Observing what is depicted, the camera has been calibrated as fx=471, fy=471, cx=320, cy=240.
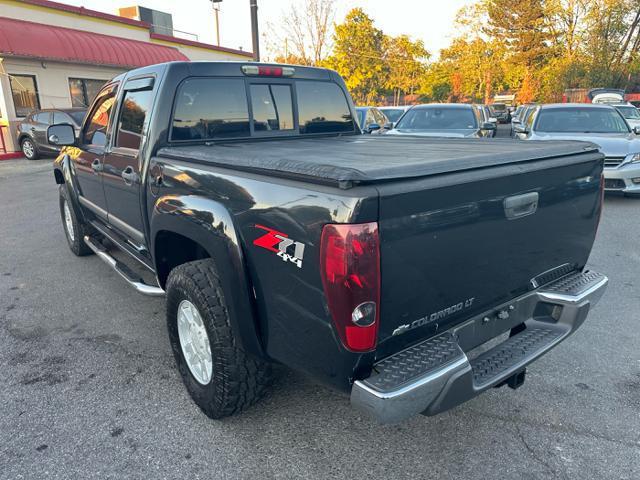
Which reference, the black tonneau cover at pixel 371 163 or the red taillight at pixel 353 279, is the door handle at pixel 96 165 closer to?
the black tonneau cover at pixel 371 163

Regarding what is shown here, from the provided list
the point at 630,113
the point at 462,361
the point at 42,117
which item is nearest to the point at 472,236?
the point at 462,361

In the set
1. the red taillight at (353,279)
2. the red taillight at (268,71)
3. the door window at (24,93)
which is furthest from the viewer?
the door window at (24,93)

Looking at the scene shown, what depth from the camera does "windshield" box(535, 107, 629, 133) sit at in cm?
884

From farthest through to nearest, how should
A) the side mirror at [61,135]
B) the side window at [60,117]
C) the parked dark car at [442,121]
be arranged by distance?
the side window at [60,117] → the parked dark car at [442,121] → the side mirror at [61,135]

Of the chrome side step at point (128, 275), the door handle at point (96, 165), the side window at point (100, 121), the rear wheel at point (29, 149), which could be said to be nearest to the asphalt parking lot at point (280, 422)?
the chrome side step at point (128, 275)

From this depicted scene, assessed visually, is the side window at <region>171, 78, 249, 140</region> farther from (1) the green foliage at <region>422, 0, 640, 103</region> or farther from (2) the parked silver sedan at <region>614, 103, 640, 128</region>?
(1) the green foliage at <region>422, 0, 640, 103</region>

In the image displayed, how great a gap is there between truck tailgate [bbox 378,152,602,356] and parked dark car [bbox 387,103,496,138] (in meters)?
7.65

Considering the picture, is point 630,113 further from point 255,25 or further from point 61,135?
point 61,135

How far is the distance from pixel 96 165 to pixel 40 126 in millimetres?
12911

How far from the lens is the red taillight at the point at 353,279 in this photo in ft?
5.53

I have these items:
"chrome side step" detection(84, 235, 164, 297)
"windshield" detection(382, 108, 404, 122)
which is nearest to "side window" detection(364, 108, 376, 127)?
"windshield" detection(382, 108, 404, 122)

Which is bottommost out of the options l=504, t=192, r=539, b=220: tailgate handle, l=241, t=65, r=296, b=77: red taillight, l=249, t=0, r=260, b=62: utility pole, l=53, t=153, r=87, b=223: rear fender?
l=53, t=153, r=87, b=223: rear fender

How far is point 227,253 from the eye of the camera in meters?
2.22

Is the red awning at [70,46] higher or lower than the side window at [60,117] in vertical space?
higher
